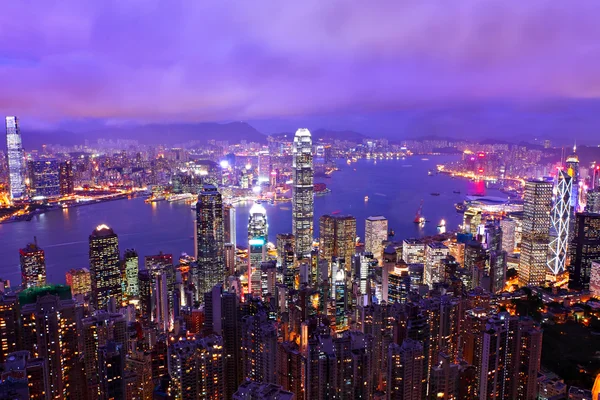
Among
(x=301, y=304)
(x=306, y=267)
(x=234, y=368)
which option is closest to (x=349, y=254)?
(x=306, y=267)

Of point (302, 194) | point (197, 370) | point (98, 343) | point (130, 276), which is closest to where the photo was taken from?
point (197, 370)

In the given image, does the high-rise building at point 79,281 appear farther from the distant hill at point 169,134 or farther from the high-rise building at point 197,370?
the distant hill at point 169,134

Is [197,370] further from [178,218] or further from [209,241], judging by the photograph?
[178,218]

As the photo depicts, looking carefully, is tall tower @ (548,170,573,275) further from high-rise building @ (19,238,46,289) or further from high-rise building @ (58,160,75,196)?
high-rise building @ (58,160,75,196)

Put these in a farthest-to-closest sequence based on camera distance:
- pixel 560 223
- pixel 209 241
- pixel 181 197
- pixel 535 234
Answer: pixel 181 197 < pixel 560 223 < pixel 535 234 < pixel 209 241

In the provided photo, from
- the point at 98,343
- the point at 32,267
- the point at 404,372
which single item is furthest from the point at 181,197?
the point at 404,372

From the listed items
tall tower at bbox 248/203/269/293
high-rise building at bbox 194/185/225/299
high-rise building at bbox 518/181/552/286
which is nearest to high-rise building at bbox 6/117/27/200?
high-rise building at bbox 194/185/225/299
